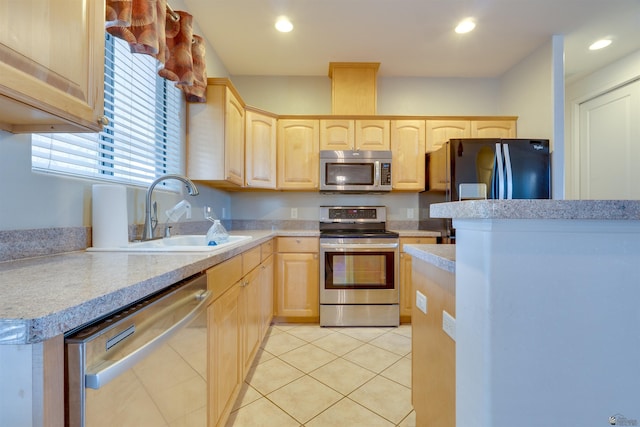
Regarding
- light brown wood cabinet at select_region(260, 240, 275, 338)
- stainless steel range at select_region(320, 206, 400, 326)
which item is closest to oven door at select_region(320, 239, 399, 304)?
stainless steel range at select_region(320, 206, 400, 326)

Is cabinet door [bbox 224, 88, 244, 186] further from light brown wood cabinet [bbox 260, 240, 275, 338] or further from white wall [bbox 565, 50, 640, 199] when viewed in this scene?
white wall [bbox 565, 50, 640, 199]

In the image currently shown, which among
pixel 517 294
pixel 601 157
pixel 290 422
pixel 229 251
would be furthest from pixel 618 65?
pixel 290 422

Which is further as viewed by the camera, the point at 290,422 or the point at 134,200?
the point at 134,200

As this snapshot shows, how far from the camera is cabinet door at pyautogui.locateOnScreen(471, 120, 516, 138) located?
2.95 meters

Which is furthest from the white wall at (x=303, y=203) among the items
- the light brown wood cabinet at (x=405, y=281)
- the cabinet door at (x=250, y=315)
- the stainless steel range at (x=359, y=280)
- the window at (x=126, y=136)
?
the cabinet door at (x=250, y=315)

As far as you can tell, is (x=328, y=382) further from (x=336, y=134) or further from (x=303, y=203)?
(x=336, y=134)

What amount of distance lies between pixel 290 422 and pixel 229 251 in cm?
96

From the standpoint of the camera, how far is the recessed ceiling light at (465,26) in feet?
7.64

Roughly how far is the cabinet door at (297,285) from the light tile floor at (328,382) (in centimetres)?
23

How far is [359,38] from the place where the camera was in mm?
2559

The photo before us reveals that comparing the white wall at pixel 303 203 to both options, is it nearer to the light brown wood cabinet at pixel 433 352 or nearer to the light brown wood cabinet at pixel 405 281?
the light brown wood cabinet at pixel 405 281

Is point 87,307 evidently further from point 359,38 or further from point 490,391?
point 359,38

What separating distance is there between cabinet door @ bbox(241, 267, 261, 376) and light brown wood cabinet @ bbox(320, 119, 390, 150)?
5.34 feet

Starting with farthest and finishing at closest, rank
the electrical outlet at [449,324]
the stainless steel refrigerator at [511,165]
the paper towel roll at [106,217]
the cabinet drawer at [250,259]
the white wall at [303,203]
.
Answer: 1. the white wall at [303,203]
2. the stainless steel refrigerator at [511,165]
3. the cabinet drawer at [250,259]
4. the paper towel roll at [106,217]
5. the electrical outlet at [449,324]
